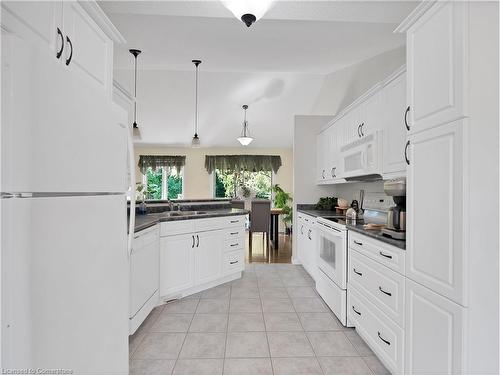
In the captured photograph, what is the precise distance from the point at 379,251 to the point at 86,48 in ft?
6.95

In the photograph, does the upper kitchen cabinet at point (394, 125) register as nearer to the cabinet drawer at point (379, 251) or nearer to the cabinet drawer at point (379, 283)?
the cabinet drawer at point (379, 251)

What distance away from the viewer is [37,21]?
1.05 metres

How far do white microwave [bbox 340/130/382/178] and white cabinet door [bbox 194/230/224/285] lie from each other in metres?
1.74

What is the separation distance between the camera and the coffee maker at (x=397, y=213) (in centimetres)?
168

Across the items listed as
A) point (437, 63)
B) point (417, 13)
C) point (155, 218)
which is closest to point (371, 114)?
point (417, 13)

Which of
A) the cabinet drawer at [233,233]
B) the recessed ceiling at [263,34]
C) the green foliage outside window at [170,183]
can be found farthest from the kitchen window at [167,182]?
the cabinet drawer at [233,233]

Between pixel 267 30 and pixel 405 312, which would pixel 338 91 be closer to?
pixel 267 30

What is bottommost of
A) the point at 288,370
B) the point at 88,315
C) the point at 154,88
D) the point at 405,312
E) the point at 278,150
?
the point at 288,370

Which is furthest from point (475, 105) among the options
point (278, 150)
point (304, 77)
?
point (278, 150)

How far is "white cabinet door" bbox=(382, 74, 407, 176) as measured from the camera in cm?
220

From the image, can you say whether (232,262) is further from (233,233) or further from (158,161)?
(158,161)

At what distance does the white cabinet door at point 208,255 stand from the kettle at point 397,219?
2046 mm

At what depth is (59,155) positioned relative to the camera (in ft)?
2.84

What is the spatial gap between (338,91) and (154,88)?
140 inches
